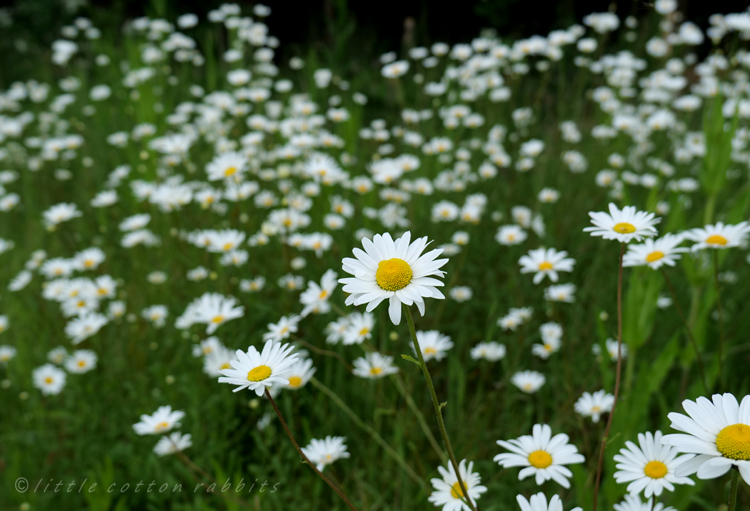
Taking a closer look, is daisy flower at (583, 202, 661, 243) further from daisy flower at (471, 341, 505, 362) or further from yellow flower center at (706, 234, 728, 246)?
daisy flower at (471, 341, 505, 362)

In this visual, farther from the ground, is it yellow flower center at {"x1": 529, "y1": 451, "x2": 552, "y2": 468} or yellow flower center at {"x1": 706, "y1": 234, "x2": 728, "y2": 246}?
yellow flower center at {"x1": 706, "y1": 234, "x2": 728, "y2": 246}

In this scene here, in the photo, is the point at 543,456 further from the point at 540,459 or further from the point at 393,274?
the point at 393,274

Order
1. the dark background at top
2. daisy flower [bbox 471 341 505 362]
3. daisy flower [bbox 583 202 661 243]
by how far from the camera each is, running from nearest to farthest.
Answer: daisy flower [bbox 583 202 661 243] < daisy flower [bbox 471 341 505 362] < the dark background at top

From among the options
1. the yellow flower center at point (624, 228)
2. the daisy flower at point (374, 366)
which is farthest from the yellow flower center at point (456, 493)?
the yellow flower center at point (624, 228)

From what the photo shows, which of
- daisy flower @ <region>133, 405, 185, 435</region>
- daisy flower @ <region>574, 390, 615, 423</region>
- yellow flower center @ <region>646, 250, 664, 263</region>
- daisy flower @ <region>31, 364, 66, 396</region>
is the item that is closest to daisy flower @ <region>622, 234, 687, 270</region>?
yellow flower center @ <region>646, 250, 664, 263</region>

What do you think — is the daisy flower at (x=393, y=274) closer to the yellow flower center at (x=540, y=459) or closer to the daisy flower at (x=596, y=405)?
the yellow flower center at (x=540, y=459)

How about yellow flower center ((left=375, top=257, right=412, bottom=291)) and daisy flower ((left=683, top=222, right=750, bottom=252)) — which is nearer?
yellow flower center ((left=375, top=257, right=412, bottom=291))

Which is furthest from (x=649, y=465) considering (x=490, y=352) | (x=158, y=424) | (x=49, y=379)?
(x=49, y=379)
